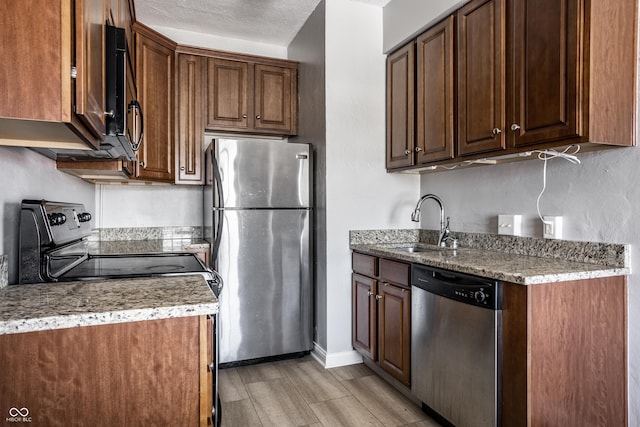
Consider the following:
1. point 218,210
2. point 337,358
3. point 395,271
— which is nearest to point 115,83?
point 218,210

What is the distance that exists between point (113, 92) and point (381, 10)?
7.29ft

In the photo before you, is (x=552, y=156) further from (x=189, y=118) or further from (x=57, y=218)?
(x=189, y=118)

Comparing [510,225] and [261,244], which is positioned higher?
[510,225]

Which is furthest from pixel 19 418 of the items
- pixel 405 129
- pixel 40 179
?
pixel 405 129

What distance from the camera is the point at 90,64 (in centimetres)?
108

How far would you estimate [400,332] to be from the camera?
231 centimetres

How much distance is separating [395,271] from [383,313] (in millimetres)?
313

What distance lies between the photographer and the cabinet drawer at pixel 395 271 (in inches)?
88.1

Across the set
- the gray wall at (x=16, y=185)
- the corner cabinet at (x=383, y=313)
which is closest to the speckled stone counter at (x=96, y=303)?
the gray wall at (x=16, y=185)

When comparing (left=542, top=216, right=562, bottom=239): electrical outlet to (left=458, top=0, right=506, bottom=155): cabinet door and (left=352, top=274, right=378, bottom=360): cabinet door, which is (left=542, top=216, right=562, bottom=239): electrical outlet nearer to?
(left=458, top=0, right=506, bottom=155): cabinet door

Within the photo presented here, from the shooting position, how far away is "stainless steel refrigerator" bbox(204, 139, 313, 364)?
277cm

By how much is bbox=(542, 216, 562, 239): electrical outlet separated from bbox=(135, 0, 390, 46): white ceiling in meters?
1.86

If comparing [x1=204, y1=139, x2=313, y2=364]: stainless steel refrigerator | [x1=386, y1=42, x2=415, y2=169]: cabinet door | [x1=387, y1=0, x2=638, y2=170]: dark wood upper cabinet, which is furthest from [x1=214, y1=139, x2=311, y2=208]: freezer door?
[x1=387, y1=0, x2=638, y2=170]: dark wood upper cabinet

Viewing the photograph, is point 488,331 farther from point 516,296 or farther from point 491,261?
point 491,261
